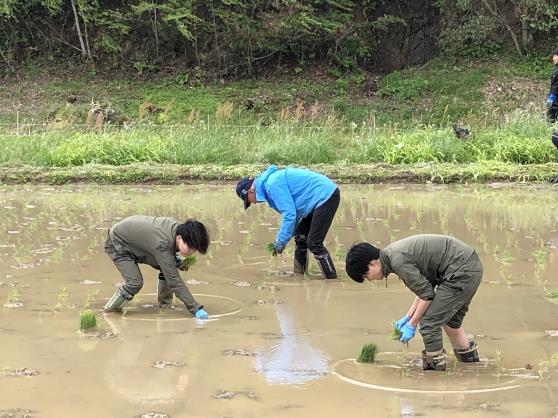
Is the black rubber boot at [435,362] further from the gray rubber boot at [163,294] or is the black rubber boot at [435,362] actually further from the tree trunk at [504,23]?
the tree trunk at [504,23]

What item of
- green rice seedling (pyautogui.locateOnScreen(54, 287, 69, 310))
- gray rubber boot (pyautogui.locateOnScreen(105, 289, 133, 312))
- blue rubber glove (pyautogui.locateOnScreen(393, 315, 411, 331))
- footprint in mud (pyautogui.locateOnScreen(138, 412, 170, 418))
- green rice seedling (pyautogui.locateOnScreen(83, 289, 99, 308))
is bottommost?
green rice seedling (pyautogui.locateOnScreen(83, 289, 99, 308))

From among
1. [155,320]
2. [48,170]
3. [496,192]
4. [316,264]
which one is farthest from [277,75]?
[155,320]

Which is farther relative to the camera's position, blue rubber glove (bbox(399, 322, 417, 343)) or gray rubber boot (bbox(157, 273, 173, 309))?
gray rubber boot (bbox(157, 273, 173, 309))

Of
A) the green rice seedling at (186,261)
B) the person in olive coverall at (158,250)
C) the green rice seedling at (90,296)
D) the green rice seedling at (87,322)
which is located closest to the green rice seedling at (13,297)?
the green rice seedling at (90,296)

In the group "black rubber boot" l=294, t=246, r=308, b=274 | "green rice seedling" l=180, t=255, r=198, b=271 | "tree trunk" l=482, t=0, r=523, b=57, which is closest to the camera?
"green rice seedling" l=180, t=255, r=198, b=271

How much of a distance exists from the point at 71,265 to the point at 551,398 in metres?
4.51

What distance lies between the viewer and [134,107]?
21484 millimetres

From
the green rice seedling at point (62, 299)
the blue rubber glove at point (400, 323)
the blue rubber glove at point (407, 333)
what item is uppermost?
the blue rubber glove at point (400, 323)

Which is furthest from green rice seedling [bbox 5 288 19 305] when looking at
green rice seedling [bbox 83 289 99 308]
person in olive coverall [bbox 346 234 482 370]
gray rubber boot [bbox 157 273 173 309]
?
person in olive coverall [bbox 346 234 482 370]

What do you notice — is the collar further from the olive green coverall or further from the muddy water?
the muddy water

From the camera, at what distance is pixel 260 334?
5156mm

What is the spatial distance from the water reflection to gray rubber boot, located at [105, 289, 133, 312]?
1.22 meters

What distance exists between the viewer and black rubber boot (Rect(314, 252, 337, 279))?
6.87 meters

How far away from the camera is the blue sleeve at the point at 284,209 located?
6703 millimetres
